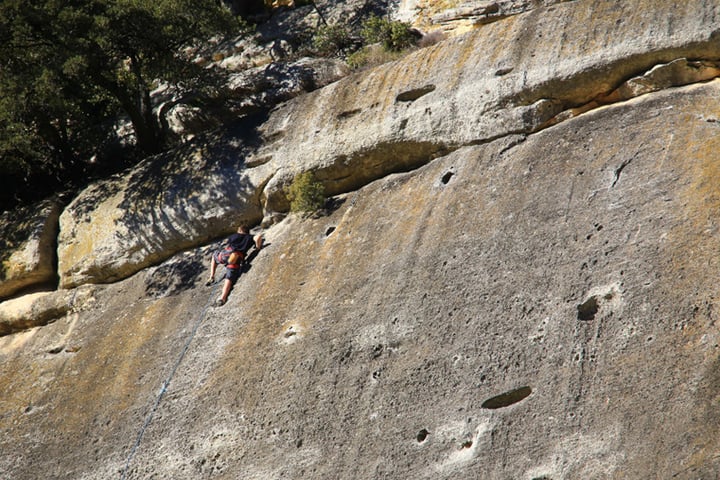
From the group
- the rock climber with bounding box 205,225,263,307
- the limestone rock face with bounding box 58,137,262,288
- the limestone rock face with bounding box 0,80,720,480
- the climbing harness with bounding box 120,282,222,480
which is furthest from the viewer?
the limestone rock face with bounding box 58,137,262,288

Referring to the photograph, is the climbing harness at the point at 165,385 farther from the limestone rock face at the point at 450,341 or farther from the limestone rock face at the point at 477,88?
the limestone rock face at the point at 477,88

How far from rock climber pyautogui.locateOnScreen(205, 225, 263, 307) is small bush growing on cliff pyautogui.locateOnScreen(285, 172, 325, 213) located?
68 centimetres

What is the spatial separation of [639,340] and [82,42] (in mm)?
9823

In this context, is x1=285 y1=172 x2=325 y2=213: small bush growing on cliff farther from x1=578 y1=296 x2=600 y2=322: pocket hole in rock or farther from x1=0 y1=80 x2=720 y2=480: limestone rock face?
x1=578 y1=296 x2=600 y2=322: pocket hole in rock

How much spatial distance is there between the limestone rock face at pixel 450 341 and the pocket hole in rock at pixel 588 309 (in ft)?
0.08

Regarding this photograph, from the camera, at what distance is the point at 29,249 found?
13.1 meters

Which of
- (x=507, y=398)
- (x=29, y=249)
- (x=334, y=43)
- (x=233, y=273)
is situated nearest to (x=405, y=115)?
(x=233, y=273)

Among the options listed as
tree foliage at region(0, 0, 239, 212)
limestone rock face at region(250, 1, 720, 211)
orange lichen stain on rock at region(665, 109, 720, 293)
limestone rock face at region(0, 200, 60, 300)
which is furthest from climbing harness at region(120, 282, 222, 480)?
orange lichen stain on rock at region(665, 109, 720, 293)

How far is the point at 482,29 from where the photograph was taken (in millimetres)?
11711

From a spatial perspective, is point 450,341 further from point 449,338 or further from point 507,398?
point 507,398

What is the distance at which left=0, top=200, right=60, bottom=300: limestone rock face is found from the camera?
13.0 metres

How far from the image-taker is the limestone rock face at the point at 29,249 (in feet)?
42.7

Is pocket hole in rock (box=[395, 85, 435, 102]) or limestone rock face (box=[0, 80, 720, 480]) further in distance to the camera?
pocket hole in rock (box=[395, 85, 435, 102])

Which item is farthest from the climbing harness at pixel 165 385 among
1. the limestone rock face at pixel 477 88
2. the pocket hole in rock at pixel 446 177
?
the pocket hole in rock at pixel 446 177
